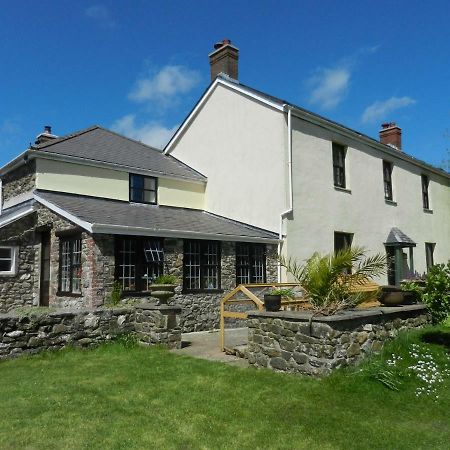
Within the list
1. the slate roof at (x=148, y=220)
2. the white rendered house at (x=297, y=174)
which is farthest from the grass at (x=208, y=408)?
the white rendered house at (x=297, y=174)

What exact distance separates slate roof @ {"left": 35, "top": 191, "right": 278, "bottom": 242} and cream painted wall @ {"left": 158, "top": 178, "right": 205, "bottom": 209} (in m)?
0.37

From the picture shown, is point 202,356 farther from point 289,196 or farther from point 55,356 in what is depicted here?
point 289,196

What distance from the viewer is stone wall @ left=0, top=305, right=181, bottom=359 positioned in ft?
28.9

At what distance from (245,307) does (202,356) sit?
5282 mm

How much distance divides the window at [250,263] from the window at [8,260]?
7.00m

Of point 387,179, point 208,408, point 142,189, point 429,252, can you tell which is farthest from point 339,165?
point 208,408

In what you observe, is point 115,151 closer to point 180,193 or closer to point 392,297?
point 180,193

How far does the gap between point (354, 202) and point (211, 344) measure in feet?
32.9

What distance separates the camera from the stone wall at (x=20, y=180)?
49.0 feet

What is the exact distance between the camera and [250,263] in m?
15.3

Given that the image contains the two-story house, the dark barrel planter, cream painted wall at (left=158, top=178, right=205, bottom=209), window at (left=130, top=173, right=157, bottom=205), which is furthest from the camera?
cream painted wall at (left=158, top=178, right=205, bottom=209)

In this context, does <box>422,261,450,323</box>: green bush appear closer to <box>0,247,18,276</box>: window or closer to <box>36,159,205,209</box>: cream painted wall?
<box>36,159,205,209</box>: cream painted wall

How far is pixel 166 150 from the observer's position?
20859mm

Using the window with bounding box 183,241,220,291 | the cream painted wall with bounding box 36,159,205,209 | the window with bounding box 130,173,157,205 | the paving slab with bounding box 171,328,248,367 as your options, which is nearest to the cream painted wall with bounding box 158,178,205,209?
the cream painted wall with bounding box 36,159,205,209
